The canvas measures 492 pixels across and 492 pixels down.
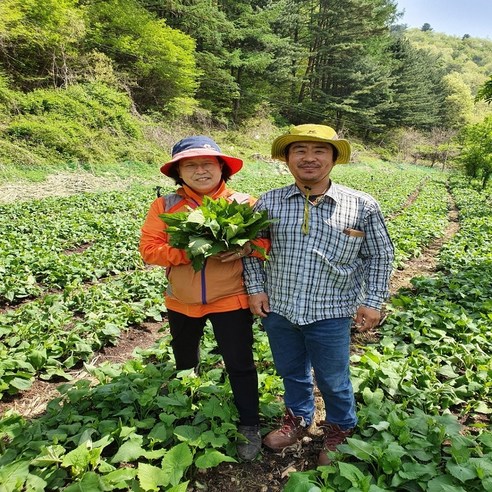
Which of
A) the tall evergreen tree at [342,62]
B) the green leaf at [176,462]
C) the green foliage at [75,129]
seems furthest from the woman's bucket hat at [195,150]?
the tall evergreen tree at [342,62]

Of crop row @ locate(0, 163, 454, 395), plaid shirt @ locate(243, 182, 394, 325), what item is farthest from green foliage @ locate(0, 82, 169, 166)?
plaid shirt @ locate(243, 182, 394, 325)

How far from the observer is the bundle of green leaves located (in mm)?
2273

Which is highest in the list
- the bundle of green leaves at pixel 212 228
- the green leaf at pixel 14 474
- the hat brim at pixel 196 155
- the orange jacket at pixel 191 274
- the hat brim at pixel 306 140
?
the hat brim at pixel 306 140

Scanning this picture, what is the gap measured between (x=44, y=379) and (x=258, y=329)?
7.39 ft

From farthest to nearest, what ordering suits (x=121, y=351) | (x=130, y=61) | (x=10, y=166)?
1. (x=130, y=61)
2. (x=10, y=166)
3. (x=121, y=351)

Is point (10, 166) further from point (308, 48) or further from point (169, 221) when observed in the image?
point (308, 48)

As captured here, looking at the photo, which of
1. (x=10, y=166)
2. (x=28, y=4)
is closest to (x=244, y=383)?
(x=10, y=166)

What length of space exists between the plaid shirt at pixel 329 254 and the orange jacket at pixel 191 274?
0.15m

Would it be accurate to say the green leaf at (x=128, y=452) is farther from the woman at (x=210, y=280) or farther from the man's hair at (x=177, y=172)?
the man's hair at (x=177, y=172)

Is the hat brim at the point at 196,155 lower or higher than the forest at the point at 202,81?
lower

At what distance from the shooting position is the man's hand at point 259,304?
249 centimetres

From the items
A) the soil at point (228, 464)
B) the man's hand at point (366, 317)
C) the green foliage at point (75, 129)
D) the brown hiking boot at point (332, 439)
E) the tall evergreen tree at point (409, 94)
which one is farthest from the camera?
the tall evergreen tree at point (409, 94)

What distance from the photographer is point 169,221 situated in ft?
7.77

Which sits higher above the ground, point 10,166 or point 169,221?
point 169,221
